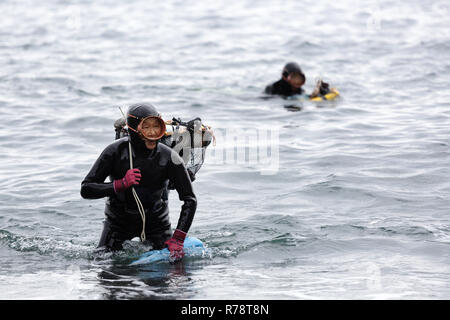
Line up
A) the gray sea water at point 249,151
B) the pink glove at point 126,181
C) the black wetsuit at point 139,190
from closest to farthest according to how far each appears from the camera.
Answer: the pink glove at point 126,181
the black wetsuit at point 139,190
the gray sea water at point 249,151

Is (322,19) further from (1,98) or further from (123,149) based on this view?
(123,149)

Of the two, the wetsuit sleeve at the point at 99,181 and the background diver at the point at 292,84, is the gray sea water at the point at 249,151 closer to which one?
the background diver at the point at 292,84

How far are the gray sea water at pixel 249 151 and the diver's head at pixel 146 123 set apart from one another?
1356mm

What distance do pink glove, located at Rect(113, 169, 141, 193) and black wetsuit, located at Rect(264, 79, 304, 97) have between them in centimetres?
1034

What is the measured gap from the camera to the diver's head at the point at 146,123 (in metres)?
7.21

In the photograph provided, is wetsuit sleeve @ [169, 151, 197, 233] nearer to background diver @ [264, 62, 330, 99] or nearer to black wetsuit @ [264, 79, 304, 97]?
background diver @ [264, 62, 330, 99]

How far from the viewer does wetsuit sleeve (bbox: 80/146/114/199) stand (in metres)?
7.25

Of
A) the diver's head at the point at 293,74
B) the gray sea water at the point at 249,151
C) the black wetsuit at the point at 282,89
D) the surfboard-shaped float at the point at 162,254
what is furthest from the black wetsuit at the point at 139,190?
the black wetsuit at the point at 282,89

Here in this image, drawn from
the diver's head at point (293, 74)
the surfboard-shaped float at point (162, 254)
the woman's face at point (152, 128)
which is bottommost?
the surfboard-shaped float at point (162, 254)

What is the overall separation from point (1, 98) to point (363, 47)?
1216 cm

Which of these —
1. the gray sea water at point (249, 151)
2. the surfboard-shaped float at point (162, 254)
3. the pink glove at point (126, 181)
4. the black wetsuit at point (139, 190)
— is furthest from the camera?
the surfboard-shaped float at point (162, 254)

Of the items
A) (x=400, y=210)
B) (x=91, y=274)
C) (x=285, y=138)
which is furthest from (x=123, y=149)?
(x=285, y=138)

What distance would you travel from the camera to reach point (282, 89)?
17.3 meters

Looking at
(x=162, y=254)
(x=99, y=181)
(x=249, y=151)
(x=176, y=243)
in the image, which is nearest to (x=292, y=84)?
(x=249, y=151)
